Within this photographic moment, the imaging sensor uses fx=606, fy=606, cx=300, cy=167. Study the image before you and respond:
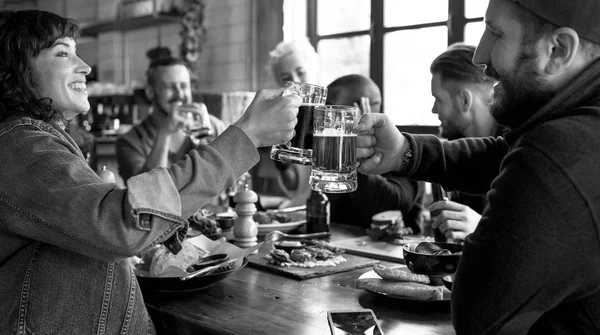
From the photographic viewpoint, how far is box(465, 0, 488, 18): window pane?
12.0ft

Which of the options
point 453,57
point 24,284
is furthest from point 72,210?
point 453,57

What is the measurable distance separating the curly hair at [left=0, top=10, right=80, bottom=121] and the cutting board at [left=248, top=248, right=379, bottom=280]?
0.69 meters

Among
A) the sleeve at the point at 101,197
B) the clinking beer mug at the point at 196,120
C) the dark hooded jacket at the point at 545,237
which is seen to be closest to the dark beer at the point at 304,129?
the sleeve at the point at 101,197

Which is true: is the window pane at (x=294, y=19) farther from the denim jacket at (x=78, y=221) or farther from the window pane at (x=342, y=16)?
the denim jacket at (x=78, y=221)

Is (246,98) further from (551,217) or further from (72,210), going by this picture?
(551,217)

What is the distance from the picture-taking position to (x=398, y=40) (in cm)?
419

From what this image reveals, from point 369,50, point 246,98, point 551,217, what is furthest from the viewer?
point 246,98

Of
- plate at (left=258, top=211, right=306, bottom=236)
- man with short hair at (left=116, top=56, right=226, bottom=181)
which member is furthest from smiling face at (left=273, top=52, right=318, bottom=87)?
plate at (left=258, top=211, right=306, bottom=236)

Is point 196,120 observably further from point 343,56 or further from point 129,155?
point 343,56

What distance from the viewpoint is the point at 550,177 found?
0.85 metres

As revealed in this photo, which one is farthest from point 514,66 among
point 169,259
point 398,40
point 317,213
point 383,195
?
point 398,40

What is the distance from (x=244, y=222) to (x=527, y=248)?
126cm

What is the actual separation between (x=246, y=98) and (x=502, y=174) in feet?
13.8

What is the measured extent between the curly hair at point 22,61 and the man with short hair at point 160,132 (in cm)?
190
